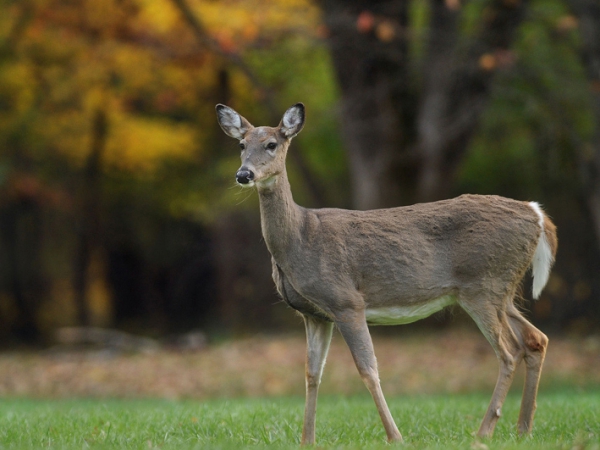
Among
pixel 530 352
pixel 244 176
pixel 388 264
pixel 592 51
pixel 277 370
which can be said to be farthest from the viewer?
pixel 277 370

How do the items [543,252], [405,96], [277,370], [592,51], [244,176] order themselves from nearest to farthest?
[244,176] < [543,252] < [592,51] < [277,370] < [405,96]

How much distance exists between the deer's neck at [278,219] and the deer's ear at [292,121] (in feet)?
0.98

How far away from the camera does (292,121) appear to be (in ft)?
20.7

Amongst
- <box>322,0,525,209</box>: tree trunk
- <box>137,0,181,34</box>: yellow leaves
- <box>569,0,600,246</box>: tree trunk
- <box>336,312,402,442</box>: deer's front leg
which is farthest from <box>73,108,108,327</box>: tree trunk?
<box>336,312,402,442</box>: deer's front leg

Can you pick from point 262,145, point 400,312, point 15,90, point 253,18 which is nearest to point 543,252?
point 400,312

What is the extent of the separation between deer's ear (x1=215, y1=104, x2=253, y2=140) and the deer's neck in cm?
47

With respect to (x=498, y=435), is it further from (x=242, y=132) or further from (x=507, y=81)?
(x=507, y=81)

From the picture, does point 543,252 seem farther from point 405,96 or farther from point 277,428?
point 405,96

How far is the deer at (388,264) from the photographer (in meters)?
6.03

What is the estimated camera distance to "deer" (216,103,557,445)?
19.8ft

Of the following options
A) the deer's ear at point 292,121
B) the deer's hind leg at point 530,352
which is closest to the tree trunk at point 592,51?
the deer's hind leg at point 530,352

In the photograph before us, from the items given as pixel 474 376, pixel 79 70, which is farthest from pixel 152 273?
pixel 474 376

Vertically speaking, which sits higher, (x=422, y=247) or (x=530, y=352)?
(x=422, y=247)

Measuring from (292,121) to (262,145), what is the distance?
0.35 m
